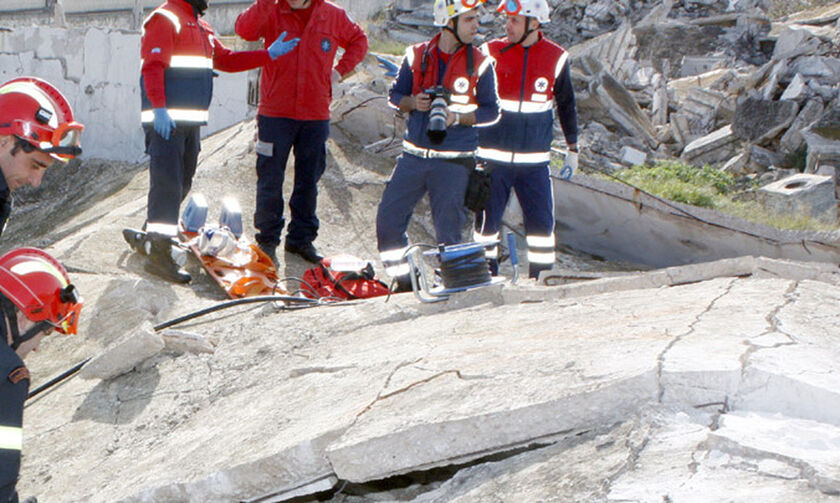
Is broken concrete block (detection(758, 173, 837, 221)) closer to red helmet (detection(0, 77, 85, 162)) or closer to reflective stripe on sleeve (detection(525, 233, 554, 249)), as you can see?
reflective stripe on sleeve (detection(525, 233, 554, 249))

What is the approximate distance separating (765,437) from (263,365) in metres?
2.39

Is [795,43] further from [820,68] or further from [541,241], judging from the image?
[541,241]

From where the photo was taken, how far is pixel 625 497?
206 centimetres

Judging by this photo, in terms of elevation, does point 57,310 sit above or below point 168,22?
below

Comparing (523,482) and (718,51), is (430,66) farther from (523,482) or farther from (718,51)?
(718,51)

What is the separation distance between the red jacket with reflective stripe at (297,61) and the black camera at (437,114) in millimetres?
1186

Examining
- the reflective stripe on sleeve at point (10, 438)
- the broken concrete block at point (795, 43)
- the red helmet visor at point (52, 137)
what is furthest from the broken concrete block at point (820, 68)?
the reflective stripe on sleeve at point (10, 438)

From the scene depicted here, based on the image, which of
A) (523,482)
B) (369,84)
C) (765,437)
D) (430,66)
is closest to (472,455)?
(523,482)

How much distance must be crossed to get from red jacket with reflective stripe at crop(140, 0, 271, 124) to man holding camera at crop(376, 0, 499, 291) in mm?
1207

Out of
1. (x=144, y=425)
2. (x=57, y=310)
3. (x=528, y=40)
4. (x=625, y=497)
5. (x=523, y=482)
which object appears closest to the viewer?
(x=625, y=497)

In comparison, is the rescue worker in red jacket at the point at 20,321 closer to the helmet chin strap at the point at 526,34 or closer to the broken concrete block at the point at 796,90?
the helmet chin strap at the point at 526,34

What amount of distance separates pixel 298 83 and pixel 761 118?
6.79 metres

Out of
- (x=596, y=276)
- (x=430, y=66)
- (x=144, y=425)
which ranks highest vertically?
(x=430, y=66)

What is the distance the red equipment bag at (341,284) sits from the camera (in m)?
5.22
